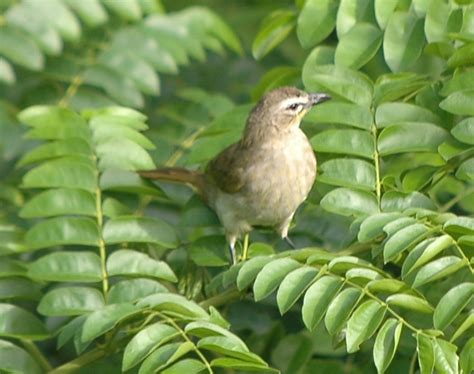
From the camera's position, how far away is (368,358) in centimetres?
481

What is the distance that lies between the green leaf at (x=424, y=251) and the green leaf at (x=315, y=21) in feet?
4.39

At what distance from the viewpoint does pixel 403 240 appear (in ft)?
13.1

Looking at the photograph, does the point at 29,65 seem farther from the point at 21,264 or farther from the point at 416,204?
the point at 416,204

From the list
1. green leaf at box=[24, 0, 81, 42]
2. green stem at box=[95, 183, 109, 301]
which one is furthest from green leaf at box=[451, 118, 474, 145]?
green leaf at box=[24, 0, 81, 42]

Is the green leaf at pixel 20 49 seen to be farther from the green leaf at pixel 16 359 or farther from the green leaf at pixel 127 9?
the green leaf at pixel 16 359

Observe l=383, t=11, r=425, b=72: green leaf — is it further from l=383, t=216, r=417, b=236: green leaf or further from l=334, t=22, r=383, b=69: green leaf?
l=383, t=216, r=417, b=236: green leaf

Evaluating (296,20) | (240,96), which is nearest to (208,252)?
(296,20)

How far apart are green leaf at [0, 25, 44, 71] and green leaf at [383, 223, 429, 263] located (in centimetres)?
237

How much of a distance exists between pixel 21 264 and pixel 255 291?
104 centimetres

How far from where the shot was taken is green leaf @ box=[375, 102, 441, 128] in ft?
15.2

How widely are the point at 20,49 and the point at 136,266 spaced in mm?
1702

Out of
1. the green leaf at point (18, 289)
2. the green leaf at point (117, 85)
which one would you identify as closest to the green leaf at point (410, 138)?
the green leaf at point (18, 289)

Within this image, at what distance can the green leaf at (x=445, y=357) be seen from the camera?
12.3ft

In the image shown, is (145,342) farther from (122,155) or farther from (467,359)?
(122,155)
